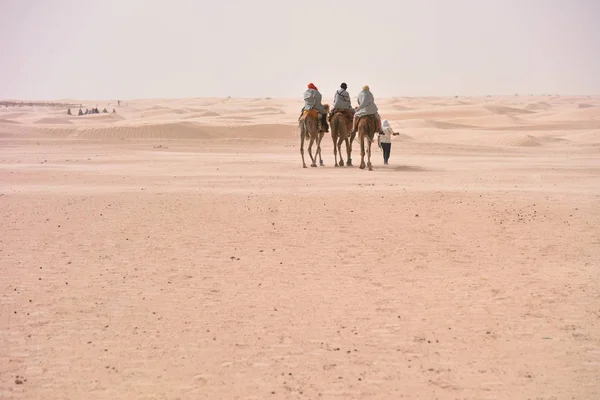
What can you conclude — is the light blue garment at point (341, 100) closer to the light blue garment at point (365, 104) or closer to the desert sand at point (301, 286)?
the light blue garment at point (365, 104)

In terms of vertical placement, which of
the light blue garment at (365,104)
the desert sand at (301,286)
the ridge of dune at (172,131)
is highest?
the light blue garment at (365,104)

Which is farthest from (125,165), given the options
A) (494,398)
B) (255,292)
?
(494,398)

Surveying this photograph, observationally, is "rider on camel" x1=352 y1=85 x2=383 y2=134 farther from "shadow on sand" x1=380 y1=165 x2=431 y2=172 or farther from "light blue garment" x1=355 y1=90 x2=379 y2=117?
"shadow on sand" x1=380 y1=165 x2=431 y2=172

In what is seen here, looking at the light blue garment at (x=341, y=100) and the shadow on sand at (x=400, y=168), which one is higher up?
the light blue garment at (x=341, y=100)

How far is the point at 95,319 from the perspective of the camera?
27.6 feet

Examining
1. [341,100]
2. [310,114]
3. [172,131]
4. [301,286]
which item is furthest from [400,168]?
[172,131]

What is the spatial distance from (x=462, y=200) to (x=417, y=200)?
711 mm

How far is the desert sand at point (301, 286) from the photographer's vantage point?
692 cm

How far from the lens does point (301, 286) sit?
379 inches

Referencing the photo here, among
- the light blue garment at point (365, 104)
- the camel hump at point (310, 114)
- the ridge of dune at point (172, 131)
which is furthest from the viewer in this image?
the ridge of dune at point (172, 131)

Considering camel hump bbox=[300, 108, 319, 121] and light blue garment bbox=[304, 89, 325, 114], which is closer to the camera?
light blue garment bbox=[304, 89, 325, 114]

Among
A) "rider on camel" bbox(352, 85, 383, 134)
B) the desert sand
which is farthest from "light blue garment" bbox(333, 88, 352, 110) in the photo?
the desert sand

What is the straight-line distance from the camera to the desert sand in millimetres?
6918

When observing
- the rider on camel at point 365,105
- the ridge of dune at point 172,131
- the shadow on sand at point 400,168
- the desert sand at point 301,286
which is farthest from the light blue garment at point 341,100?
the ridge of dune at point 172,131
